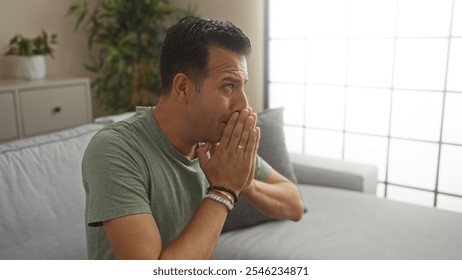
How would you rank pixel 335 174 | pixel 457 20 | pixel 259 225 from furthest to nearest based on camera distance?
pixel 457 20
pixel 335 174
pixel 259 225

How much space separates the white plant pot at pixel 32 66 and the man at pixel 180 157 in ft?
6.25

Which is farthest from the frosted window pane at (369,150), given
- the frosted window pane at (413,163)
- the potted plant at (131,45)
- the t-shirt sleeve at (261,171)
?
the t-shirt sleeve at (261,171)

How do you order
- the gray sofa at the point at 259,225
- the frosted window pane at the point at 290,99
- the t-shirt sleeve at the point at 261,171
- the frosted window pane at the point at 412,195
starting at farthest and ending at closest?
the frosted window pane at the point at 290,99, the frosted window pane at the point at 412,195, the gray sofa at the point at 259,225, the t-shirt sleeve at the point at 261,171

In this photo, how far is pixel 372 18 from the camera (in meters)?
2.48

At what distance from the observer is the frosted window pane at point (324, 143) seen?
109 inches

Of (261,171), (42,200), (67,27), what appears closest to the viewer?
(261,171)

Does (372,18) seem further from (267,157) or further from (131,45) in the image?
(131,45)

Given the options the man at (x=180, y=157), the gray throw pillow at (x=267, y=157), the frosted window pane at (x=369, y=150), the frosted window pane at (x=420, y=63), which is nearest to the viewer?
the man at (x=180, y=157)

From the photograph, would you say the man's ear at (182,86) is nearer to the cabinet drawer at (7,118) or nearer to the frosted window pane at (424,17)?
the cabinet drawer at (7,118)

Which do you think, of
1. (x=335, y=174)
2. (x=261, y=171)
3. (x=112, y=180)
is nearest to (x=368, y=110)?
(x=335, y=174)

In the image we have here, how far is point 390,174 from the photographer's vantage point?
2.62m

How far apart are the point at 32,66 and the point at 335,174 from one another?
1.73 metres
